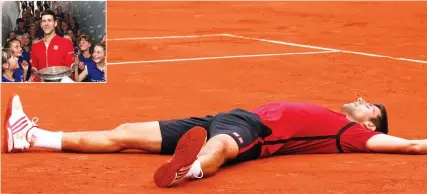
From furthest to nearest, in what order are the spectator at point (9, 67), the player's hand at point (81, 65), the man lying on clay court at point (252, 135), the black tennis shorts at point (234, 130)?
the player's hand at point (81, 65), the spectator at point (9, 67), the man lying on clay court at point (252, 135), the black tennis shorts at point (234, 130)

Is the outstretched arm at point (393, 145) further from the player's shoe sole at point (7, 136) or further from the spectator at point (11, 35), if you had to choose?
the spectator at point (11, 35)

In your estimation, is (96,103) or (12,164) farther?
(96,103)

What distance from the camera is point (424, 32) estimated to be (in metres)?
16.7

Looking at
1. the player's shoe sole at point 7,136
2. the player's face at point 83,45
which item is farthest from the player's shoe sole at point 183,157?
the player's face at point 83,45

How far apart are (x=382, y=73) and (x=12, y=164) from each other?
5.75m

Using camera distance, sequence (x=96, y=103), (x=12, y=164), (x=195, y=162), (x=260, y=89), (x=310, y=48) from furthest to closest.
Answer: (x=310, y=48) → (x=260, y=89) → (x=96, y=103) → (x=12, y=164) → (x=195, y=162)

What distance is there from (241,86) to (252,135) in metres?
3.69

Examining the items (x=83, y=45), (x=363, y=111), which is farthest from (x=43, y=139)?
(x=363, y=111)

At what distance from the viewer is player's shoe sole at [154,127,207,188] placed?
25.5 ft

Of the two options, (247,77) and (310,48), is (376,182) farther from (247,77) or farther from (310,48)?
(310,48)

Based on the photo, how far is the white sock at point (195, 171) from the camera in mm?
7996

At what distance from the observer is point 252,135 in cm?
870

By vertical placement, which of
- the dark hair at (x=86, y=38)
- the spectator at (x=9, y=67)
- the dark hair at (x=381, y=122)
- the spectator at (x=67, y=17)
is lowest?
the dark hair at (x=381, y=122)

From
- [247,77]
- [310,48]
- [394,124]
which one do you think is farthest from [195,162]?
[310,48]
